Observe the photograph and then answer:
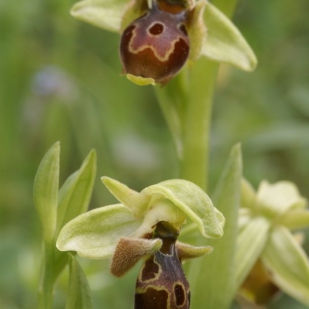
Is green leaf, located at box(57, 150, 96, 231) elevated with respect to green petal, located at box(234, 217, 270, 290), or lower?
elevated

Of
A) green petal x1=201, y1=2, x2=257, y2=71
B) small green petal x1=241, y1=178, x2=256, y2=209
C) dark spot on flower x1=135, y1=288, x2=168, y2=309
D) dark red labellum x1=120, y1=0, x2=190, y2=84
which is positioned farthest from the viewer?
small green petal x1=241, y1=178, x2=256, y2=209

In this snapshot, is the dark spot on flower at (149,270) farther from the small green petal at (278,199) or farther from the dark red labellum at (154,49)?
the small green petal at (278,199)

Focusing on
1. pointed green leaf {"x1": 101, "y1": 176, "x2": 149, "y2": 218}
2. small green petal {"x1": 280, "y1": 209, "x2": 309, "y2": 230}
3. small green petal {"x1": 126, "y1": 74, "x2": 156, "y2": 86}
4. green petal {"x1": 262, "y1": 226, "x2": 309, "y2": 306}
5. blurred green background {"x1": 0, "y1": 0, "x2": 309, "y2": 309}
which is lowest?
blurred green background {"x1": 0, "y1": 0, "x2": 309, "y2": 309}

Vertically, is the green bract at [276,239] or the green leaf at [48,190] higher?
the green leaf at [48,190]

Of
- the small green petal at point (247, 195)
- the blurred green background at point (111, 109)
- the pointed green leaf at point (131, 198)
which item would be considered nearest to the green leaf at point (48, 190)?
the pointed green leaf at point (131, 198)

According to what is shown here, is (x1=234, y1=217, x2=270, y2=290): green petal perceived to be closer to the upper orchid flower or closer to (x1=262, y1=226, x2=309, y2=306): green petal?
(x1=262, y1=226, x2=309, y2=306): green petal

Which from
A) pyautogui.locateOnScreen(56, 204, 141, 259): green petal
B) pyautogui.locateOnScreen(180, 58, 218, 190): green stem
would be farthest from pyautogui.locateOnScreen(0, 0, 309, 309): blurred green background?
pyautogui.locateOnScreen(56, 204, 141, 259): green petal
